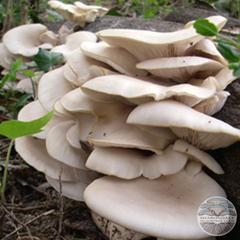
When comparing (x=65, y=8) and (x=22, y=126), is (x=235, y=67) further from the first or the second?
(x=65, y=8)

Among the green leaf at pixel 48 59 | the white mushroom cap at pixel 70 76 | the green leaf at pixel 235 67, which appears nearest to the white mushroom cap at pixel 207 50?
the green leaf at pixel 235 67

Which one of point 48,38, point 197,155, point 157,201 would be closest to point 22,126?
point 157,201

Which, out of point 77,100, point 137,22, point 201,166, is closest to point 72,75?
point 77,100

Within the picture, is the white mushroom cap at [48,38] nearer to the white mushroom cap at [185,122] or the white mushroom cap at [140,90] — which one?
the white mushroom cap at [140,90]

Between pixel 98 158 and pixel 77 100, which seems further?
pixel 77 100

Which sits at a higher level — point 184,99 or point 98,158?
point 184,99

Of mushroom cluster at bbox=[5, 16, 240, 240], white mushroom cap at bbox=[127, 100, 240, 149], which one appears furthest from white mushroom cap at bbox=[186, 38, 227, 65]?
white mushroom cap at bbox=[127, 100, 240, 149]

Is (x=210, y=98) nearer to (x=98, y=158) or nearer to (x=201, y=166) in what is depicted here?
(x=201, y=166)
